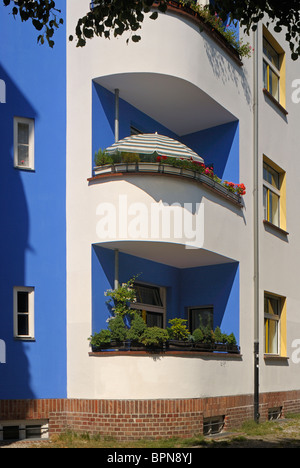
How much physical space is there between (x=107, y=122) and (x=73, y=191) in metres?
1.81

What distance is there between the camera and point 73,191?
13.8 m

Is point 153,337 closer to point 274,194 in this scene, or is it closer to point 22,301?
point 22,301

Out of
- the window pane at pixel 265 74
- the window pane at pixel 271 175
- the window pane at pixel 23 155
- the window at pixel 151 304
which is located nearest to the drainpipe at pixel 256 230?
the window pane at pixel 265 74

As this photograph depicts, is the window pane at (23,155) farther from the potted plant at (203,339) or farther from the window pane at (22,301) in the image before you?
the potted plant at (203,339)

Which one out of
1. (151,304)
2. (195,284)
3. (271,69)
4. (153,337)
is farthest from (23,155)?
(271,69)

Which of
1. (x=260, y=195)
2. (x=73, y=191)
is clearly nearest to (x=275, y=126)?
(x=260, y=195)

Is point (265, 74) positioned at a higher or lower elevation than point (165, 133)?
higher

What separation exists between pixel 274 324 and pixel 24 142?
9.10 meters

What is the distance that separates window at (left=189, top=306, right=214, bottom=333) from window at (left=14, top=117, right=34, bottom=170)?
5724 mm

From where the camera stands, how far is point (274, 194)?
63.5 ft

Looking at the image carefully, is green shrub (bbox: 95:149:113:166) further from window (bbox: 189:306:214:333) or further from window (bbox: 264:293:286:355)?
window (bbox: 264:293:286:355)

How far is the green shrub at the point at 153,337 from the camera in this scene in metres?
12.8

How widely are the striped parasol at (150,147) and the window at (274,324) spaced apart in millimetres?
5713

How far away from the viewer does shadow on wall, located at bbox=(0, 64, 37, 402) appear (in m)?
12.7
